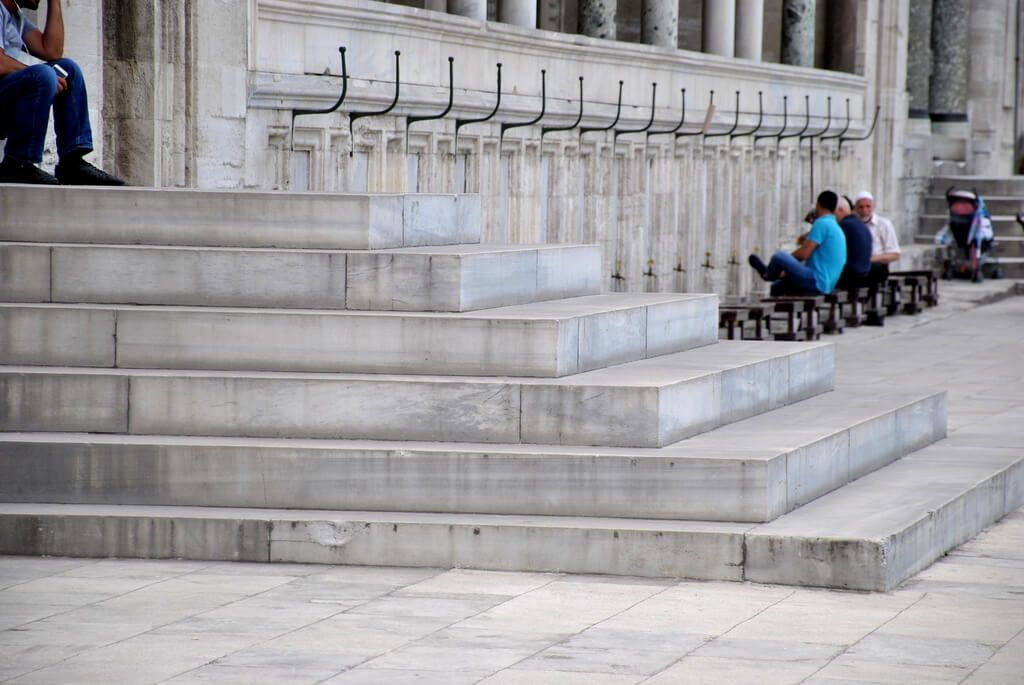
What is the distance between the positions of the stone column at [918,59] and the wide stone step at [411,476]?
89.0ft

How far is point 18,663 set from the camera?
651 cm

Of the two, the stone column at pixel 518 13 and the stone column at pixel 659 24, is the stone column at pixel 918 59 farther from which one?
the stone column at pixel 518 13

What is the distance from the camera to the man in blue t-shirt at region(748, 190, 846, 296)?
18.7m

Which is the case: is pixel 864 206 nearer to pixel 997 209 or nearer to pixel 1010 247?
pixel 1010 247

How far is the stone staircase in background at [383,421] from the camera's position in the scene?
27.3 ft

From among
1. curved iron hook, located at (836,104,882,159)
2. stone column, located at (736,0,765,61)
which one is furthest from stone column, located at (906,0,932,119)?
stone column, located at (736,0,765,61)

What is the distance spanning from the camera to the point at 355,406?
8.85 m

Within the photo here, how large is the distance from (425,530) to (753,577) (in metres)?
1.39

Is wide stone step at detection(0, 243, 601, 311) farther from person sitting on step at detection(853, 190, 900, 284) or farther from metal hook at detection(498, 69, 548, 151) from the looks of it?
person sitting on step at detection(853, 190, 900, 284)

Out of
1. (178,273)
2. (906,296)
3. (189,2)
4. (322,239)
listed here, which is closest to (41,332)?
(178,273)

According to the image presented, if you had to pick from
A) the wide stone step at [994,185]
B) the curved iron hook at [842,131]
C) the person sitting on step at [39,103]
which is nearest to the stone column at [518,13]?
the curved iron hook at [842,131]

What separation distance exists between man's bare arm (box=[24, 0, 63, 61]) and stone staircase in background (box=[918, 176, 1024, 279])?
2221 centimetres

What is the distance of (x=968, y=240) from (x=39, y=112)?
21170mm

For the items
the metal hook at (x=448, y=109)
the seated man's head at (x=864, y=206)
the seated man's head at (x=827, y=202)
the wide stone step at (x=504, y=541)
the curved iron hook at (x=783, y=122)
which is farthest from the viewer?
the curved iron hook at (x=783, y=122)
